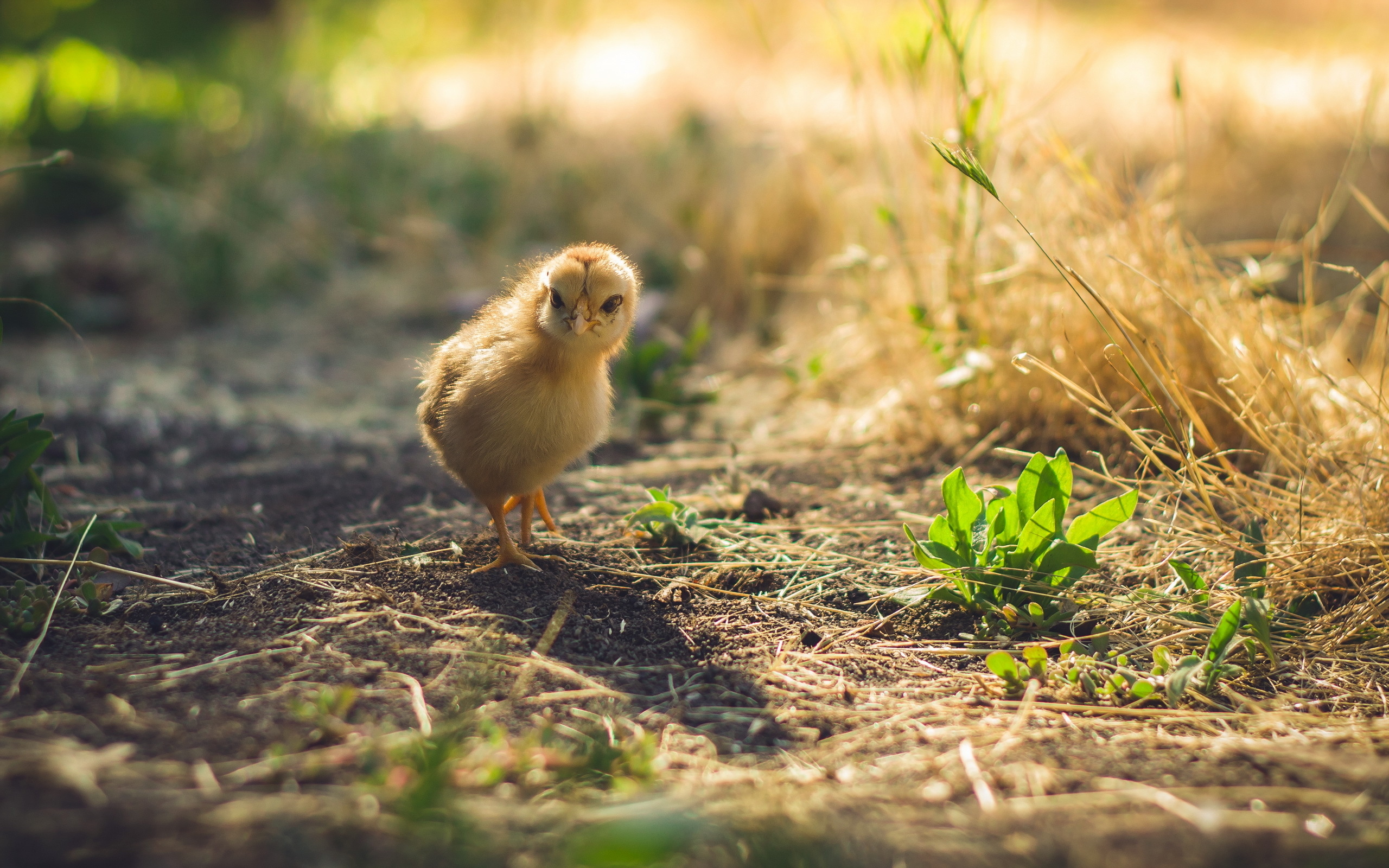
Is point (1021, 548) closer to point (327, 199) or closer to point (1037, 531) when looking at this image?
point (1037, 531)

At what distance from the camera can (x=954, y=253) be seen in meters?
3.78

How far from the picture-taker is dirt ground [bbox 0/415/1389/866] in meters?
1.54

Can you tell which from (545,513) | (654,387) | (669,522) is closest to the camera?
(669,522)

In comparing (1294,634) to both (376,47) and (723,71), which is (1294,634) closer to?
(723,71)

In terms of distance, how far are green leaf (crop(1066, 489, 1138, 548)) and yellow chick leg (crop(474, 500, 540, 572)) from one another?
1.53 metres

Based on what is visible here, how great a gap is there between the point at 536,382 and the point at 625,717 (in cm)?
104

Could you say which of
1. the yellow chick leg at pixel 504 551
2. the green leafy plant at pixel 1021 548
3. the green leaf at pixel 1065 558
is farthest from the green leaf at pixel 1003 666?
the yellow chick leg at pixel 504 551

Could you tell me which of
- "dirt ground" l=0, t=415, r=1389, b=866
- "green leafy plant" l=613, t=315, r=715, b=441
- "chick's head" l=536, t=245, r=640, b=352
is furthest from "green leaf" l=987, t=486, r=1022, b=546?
"green leafy plant" l=613, t=315, r=715, b=441

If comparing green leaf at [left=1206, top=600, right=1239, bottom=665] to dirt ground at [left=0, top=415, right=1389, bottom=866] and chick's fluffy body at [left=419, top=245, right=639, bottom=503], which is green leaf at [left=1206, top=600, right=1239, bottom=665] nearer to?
dirt ground at [left=0, top=415, right=1389, bottom=866]

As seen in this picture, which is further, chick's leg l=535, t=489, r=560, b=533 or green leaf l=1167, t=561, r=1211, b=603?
chick's leg l=535, t=489, r=560, b=533

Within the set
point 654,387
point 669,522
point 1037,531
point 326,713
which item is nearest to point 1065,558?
point 1037,531

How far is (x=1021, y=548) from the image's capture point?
8.14 feet

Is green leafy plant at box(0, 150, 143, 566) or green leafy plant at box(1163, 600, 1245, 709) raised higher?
green leafy plant at box(0, 150, 143, 566)

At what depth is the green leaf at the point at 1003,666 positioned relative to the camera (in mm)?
2230
